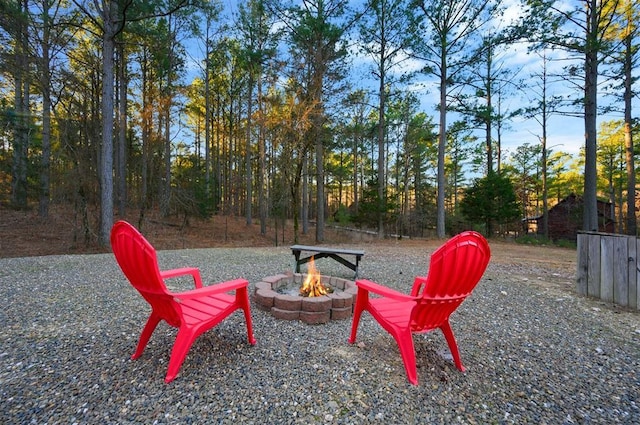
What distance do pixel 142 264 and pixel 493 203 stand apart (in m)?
16.0

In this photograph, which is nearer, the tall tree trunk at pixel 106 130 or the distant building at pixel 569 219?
the tall tree trunk at pixel 106 130

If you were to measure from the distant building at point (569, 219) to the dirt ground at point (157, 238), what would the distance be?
853 centimetres

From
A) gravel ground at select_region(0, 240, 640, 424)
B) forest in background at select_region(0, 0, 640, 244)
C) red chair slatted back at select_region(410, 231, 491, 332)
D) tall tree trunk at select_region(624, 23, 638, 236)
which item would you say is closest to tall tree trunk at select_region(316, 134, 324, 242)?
forest in background at select_region(0, 0, 640, 244)

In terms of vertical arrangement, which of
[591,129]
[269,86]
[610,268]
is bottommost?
[610,268]

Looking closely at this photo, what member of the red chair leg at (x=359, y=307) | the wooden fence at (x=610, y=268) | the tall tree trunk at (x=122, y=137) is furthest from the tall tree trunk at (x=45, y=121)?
the wooden fence at (x=610, y=268)

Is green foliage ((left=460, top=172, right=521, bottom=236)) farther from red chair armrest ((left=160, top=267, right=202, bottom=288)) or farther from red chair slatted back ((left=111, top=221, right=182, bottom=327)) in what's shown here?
red chair slatted back ((left=111, top=221, right=182, bottom=327))

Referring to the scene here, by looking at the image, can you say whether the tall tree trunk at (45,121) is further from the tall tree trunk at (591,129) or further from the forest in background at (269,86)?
the tall tree trunk at (591,129)

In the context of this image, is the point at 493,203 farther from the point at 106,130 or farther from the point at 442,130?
the point at 106,130

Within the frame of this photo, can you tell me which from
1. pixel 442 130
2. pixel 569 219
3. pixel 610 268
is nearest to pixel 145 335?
pixel 610 268

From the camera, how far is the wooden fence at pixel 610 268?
3348 millimetres

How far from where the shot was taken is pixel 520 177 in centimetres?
2170

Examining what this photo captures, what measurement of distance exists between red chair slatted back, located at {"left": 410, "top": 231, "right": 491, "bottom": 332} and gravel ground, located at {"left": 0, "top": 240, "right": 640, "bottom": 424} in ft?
1.62

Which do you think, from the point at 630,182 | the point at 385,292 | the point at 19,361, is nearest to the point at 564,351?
the point at 385,292

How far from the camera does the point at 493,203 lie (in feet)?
46.8
